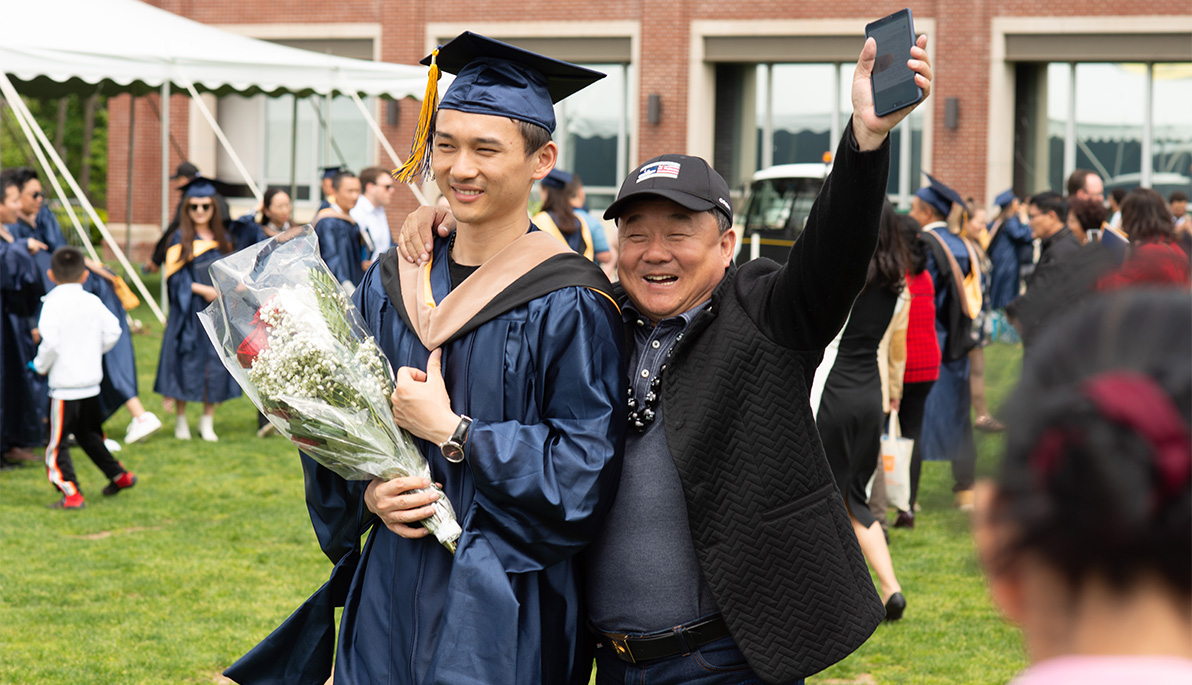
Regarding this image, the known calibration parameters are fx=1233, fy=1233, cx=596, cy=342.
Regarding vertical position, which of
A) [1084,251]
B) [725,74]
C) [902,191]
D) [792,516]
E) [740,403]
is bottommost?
[792,516]

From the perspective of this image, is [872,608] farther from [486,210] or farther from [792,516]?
[486,210]

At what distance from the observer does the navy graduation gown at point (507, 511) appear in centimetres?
225

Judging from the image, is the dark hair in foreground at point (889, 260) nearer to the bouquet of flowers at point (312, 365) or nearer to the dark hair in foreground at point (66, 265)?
the bouquet of flowers at point (312, 365)

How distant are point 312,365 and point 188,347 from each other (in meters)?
7.52

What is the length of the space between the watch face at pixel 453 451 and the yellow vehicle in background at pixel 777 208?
13.7 meters

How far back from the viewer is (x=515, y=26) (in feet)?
72.5

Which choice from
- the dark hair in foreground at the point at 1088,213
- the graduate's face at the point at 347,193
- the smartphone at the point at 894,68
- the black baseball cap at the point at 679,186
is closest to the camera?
the smartphone at the point at 894,68

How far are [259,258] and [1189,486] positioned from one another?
201cm

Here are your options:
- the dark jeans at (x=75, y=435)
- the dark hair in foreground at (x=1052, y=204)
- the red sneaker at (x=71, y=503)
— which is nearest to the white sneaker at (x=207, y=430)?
the dark jeans at (x=75, y=435)

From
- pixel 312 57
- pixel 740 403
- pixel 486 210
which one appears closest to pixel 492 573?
pixel 740 403

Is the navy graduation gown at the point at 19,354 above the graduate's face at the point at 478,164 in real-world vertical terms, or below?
below

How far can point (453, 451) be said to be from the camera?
2.30 metres

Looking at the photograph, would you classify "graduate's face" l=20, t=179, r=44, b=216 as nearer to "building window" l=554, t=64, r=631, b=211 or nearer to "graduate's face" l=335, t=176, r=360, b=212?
"graduate's face" l=335, t=176, r=360, b=212

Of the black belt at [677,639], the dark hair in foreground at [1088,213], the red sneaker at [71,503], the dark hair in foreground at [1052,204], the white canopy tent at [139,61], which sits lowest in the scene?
the red sneaker at [71,503]
